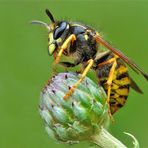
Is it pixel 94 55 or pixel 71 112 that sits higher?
pixel 94 55

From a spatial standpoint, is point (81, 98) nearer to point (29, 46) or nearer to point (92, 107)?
point (92, 107)

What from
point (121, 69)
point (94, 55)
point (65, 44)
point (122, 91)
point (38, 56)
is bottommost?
point (38, 56)

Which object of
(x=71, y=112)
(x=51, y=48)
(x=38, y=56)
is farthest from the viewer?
(x=38, y=56)

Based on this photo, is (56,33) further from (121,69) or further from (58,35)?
(121,69)

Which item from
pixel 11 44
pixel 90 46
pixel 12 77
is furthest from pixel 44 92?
pixel 11 44

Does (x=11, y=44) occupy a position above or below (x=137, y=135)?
above

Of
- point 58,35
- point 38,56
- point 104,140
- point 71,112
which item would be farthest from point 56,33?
point 38,56

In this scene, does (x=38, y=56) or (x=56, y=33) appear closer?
(x=56, y=33)

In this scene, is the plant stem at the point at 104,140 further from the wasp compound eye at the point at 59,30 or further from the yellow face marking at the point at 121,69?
Answer: the wasp compound eye at the point at 59,30
